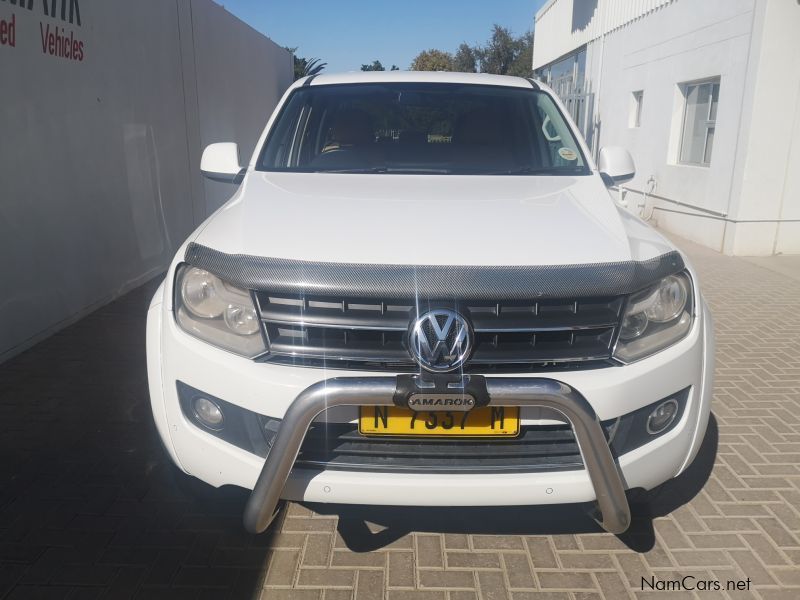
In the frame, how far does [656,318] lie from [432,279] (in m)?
0.79

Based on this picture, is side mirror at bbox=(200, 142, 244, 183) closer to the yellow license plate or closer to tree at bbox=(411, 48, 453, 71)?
the yellow license plate

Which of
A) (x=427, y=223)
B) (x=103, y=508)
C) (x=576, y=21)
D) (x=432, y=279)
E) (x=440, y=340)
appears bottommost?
(x=103, y=508)

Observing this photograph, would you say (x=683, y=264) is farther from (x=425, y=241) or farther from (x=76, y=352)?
(x=76, y=352)

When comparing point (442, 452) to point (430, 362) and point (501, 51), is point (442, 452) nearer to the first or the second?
point (430, 362)

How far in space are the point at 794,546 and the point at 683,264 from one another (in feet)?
4.04

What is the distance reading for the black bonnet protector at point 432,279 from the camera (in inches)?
75.9

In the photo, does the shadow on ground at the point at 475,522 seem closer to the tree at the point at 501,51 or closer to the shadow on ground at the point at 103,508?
the shadow on ground at the point at 103,508

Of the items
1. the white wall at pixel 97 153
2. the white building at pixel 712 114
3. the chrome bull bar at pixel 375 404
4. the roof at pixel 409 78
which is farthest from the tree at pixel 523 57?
the chrome bull bar at pixel 375 404

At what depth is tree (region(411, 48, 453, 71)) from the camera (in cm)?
5116

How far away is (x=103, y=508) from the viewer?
274cm

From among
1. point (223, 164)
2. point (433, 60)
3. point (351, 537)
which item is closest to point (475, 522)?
point (351, 537)

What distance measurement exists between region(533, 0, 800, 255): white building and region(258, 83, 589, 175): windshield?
5.48 m

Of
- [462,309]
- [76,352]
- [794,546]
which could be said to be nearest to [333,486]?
[462,309]

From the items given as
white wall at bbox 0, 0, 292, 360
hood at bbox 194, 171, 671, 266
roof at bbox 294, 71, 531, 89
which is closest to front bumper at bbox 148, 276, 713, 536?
hood at bbox 194, 171, 671, 266
